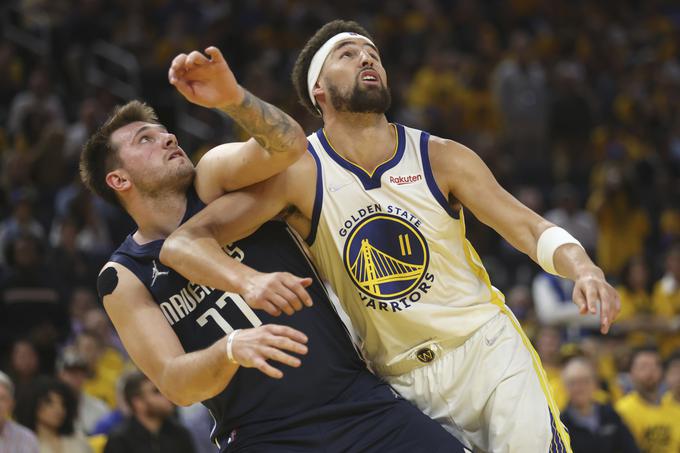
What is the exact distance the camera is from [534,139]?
1583 centimetres

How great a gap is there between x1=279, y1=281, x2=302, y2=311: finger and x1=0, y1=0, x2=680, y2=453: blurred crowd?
4.32 meters

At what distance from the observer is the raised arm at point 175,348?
3.94m

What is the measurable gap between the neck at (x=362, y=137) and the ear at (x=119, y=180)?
928mm

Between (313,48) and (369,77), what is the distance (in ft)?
1.59

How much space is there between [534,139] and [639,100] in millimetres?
2050

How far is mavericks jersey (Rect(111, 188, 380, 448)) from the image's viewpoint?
457cm

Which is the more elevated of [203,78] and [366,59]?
[366,59]

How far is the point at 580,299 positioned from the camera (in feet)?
13.8

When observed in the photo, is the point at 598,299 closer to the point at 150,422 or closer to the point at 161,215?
the point at 161,215

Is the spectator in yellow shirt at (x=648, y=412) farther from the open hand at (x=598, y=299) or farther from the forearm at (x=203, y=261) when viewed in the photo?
the forearm at (x=203, y=261)

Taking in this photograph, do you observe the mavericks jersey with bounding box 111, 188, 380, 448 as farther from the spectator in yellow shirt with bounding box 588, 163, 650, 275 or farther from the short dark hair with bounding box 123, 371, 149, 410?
the spectator in yellow shirt with bounding box 588, 163, 650, 275

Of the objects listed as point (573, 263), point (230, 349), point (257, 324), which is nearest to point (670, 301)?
point (573, 263)

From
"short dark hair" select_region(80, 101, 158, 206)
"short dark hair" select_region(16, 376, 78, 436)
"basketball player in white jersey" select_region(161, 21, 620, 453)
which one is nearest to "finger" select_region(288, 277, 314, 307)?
"basketball player in white jersey" select_region(161, 21, 620, 453)

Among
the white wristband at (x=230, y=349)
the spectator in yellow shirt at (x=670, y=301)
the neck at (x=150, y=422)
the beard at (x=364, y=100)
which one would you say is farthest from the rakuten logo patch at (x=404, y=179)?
the spectator in yellow shirt at (x=670, y=301)
